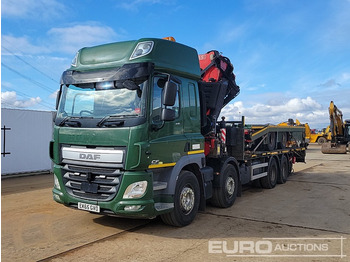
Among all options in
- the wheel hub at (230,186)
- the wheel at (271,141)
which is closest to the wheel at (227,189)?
the wheel hub at (230,186)

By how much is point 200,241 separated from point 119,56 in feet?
10.9

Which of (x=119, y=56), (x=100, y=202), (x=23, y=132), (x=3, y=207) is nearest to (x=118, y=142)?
(x=100, y=202)

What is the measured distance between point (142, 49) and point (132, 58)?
23 cm

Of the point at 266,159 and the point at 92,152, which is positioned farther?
the point at 266,159

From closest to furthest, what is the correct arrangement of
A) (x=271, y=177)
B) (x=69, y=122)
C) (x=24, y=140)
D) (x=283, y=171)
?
(x=69, y=122), (x=271, y=177), (x=283, y=171), (x=24, y=140)

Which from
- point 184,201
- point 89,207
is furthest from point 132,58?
point 184,201

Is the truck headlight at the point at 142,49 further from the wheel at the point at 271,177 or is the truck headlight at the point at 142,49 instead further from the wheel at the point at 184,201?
the wheel at the point at 271,177

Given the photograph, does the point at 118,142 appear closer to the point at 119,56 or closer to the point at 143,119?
the point at 143,119

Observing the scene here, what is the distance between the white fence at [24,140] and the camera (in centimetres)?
1163

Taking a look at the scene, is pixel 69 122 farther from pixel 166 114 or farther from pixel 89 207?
pixel 166 114

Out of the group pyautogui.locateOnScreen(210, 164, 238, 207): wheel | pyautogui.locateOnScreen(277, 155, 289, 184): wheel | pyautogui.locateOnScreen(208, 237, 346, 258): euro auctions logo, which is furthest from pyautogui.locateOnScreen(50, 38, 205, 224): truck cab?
pyautogui.locateOnScreen(277, 155, 289, 184): wheel

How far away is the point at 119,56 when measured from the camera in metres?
5.31

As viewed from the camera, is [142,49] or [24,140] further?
[24,140]

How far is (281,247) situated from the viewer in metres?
4.71
